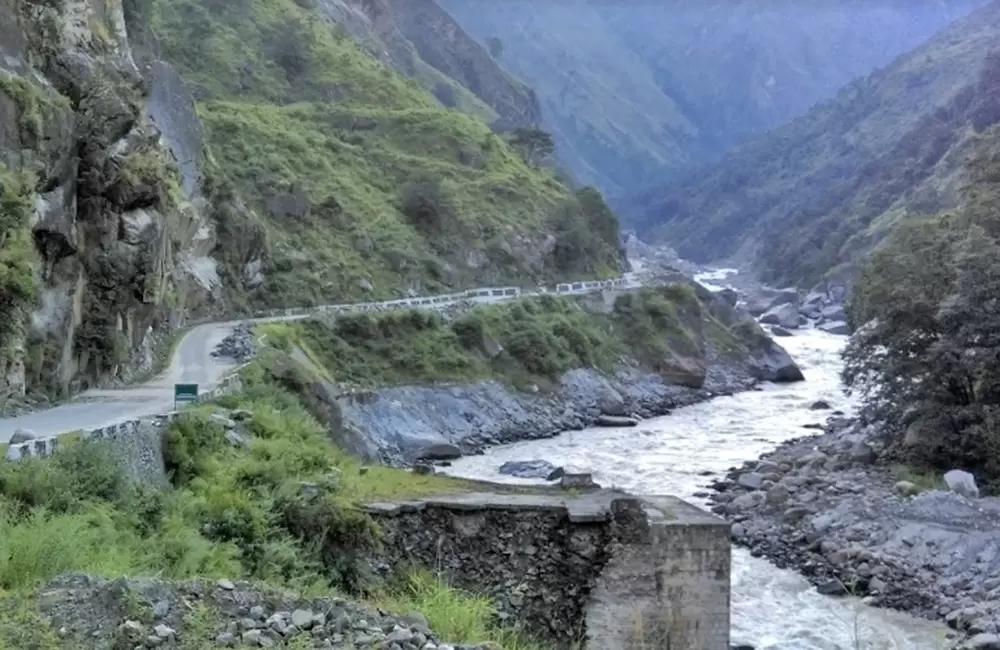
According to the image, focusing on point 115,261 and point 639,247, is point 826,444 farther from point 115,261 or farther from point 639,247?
point 639,247

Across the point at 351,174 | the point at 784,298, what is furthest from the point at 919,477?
the point at 784,298

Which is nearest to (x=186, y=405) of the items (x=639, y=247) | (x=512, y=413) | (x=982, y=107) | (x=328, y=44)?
(x=512, y=413)

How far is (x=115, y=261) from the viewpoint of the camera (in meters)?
23.6

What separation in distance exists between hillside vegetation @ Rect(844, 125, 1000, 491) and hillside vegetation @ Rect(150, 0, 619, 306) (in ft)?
88.8

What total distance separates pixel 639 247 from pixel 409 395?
351ft

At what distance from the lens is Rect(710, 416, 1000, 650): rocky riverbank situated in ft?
77.0

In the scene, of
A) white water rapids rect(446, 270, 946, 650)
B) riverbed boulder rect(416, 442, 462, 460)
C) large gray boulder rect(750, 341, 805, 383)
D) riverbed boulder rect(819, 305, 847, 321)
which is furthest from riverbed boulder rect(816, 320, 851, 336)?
riverbed boulder rect(416, 442, 462, 460)

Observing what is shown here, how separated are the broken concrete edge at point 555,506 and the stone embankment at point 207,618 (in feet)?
23.4

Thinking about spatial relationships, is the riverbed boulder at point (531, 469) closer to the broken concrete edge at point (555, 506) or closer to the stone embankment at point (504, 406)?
the stone embankment at point (504, 406)

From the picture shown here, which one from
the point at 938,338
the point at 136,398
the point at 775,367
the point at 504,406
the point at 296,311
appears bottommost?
the point at 136,398

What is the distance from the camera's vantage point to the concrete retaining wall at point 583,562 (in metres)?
15.7

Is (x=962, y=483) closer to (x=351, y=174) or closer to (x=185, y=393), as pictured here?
(x=185, y=393)

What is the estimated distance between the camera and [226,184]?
47469 mm

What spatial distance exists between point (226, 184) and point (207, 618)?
41614 mm
